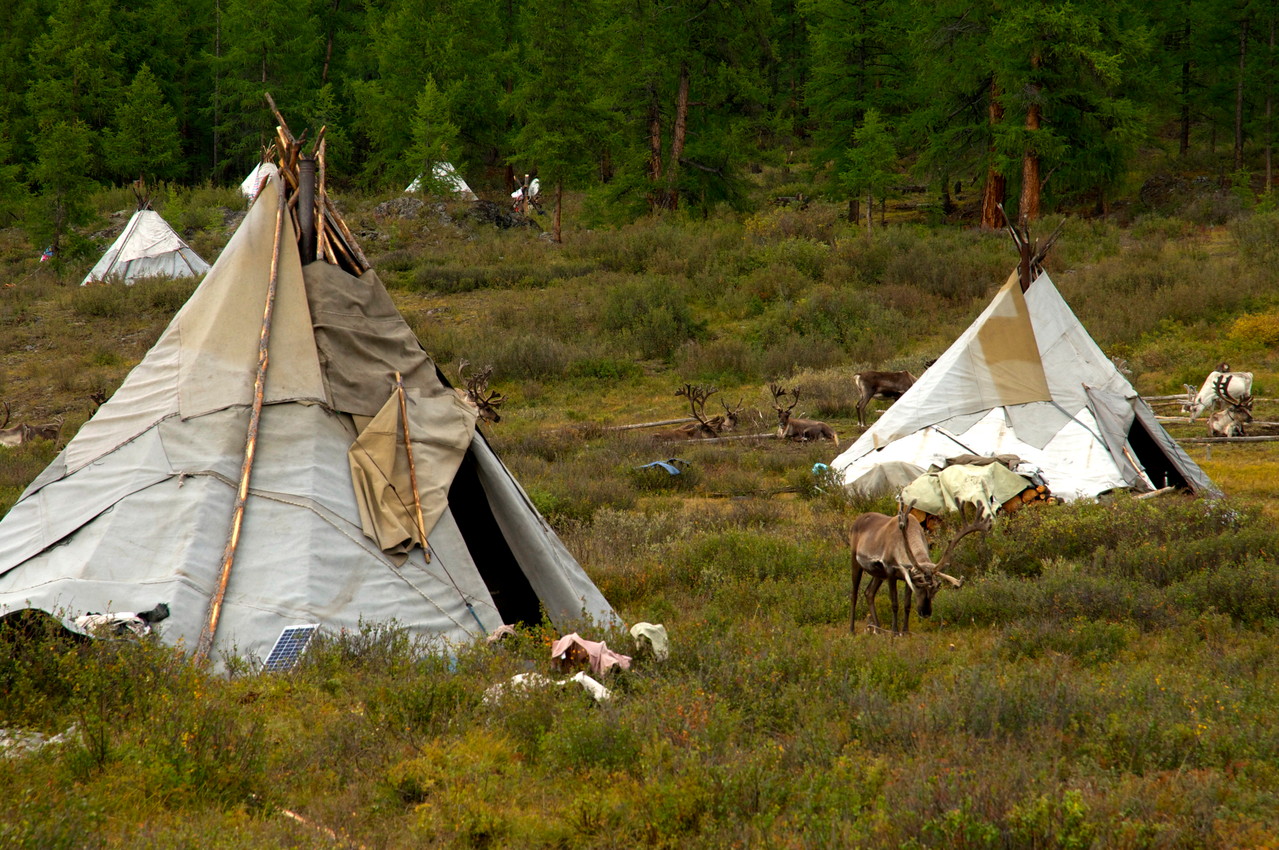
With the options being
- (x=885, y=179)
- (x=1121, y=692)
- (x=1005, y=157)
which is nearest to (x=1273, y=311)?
(x=1005, y=157)

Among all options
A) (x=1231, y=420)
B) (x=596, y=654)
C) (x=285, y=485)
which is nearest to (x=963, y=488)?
(x=596, y=654)

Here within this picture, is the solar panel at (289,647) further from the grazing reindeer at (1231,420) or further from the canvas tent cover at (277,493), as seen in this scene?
the grazing reindeer at (1231,420)

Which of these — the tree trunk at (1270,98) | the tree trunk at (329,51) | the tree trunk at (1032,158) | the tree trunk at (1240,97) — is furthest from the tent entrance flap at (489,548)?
the tree trunk at (329,51)

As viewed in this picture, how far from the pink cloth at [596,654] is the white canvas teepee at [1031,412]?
692cm

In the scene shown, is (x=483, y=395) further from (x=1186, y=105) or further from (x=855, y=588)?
(x=1186, y=105)

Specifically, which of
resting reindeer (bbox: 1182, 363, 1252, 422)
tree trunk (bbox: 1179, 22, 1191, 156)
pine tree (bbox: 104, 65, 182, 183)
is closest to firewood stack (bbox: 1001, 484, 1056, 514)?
resting reindeer (bbox: 1182, 363, 1252, 422)

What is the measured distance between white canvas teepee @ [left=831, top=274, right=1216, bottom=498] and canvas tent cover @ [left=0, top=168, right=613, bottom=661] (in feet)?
20.5

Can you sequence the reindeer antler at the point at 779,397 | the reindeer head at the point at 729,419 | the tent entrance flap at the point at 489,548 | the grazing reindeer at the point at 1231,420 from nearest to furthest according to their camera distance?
1. the tent entrance flap at the point at 489,548
2. the grazing reindeer at the point at 1231,420
3. the reindeer antler at the point at 779,397
4. the reindeer head at the point at 729,419

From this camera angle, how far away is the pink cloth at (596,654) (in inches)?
235

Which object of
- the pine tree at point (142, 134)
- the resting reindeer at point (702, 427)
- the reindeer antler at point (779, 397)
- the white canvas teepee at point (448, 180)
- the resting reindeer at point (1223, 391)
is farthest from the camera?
the pine tree at point (142, 134)

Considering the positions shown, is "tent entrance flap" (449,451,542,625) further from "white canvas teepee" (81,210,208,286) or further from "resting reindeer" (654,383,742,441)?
"white canvas teepee" (81,210,208,286)

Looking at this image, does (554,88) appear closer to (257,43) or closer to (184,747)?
(257,43)

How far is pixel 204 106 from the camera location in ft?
160

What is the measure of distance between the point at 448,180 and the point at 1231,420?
28532mm
